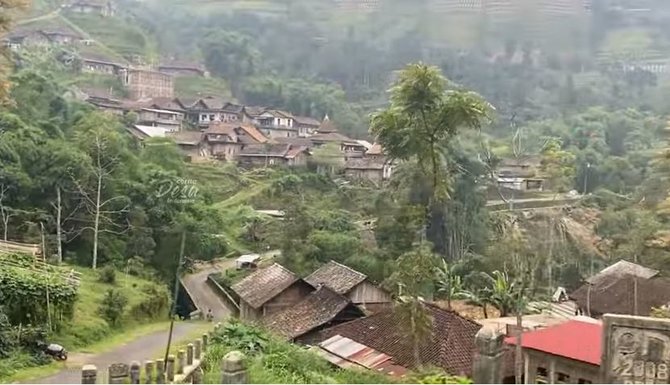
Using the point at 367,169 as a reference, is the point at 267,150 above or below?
above

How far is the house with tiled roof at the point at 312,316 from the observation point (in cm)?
1459

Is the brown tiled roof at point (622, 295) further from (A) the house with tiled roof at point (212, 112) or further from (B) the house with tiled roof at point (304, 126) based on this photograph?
(A) the house with tiled roof at point (212, 112)

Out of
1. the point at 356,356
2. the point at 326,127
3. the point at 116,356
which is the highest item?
the point at 326,127

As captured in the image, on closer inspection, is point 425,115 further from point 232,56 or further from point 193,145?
point 232,56

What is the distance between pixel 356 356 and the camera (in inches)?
477

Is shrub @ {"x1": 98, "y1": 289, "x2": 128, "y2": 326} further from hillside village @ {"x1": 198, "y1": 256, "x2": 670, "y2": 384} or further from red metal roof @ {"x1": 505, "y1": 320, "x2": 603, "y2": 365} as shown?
red metal roof @ {"x1": 505, "y1": 320, "x2": 603, "y2": 365}

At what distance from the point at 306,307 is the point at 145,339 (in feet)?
11.0

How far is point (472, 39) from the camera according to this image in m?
30.4

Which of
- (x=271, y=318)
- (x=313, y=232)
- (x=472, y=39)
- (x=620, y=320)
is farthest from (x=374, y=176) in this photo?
(x=620, y=320)

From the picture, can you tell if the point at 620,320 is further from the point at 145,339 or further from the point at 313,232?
the point at 313,232

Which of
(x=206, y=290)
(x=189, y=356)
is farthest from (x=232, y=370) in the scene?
(x=206, y=290)

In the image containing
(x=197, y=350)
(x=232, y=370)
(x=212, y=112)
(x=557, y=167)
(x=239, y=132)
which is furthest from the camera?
(x=212, y=112)

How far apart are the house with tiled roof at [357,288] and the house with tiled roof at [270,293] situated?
464mm

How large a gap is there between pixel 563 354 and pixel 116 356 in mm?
7714
